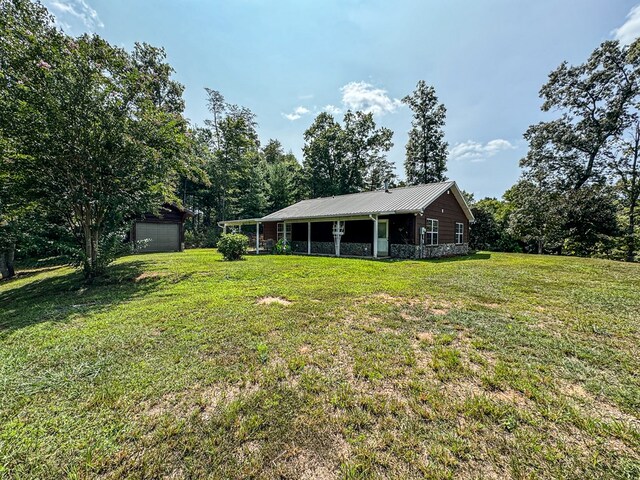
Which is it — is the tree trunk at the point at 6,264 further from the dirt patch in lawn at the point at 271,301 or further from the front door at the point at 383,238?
the front door at the point at 383,238

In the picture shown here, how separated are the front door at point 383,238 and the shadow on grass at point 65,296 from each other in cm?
1031

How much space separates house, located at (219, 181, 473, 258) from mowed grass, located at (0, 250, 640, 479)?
8.19m

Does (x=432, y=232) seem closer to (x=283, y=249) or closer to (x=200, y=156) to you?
(x=283, y=249)

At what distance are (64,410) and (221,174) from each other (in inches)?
1052

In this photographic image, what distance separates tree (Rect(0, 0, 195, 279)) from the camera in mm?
6707

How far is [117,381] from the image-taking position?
2.73 m

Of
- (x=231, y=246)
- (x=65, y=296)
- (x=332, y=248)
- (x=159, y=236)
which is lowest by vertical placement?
(x=65, y=296)

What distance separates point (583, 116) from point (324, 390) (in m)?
26.9

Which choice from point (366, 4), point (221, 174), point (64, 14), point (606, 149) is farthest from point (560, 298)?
point (221, 174)

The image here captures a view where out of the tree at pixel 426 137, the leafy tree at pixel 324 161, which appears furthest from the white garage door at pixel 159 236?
the tree at pixel 426 137

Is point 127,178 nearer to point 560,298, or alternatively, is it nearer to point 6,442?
point 6,442

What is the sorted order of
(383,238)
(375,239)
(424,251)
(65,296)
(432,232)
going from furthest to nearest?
(432,232), (383,238), (424,251), (375,239), (65,296)

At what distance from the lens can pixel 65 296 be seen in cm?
672

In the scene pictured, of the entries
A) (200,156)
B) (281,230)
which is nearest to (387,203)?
(281,230)
